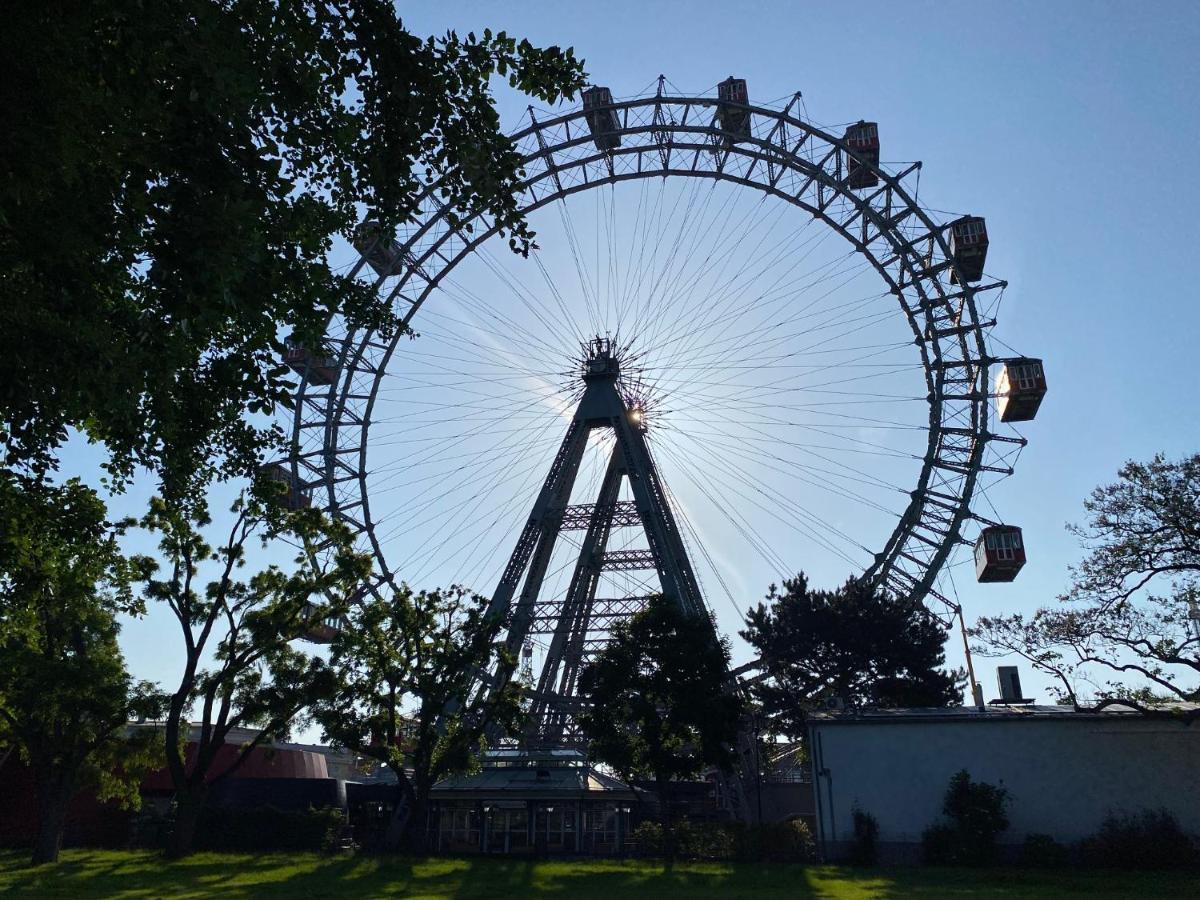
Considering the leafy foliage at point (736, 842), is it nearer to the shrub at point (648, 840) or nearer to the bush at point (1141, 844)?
the shrub at point (648, 840)

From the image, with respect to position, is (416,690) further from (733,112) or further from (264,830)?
(733,112)

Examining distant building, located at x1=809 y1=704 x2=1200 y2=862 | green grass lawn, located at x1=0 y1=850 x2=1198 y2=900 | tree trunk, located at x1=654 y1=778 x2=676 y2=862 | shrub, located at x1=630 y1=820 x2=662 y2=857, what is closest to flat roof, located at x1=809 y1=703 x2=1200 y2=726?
distant building, located at x1=809 y1=704 x2=1200 y2=862

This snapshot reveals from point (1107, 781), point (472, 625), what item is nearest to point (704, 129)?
point (472, 625)

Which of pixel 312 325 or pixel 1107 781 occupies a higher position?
pixel 312 325

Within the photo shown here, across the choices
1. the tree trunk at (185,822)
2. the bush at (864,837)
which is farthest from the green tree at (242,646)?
the bush at (864,837)

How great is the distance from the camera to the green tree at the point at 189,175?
9.02 meters

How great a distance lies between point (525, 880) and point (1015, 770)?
15.9 meters

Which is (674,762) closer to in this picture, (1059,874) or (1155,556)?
(1059,874)

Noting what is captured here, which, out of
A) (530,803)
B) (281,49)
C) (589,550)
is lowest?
(530,803)

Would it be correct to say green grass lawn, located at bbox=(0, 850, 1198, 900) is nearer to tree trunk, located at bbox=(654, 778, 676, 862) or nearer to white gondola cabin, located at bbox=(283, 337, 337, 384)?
tree trunk, located at bbox=(654, 778, 676, 862)

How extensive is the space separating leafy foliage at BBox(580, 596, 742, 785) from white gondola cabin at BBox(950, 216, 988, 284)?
2183 cm

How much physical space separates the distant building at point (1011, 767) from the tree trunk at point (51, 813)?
25.2 meters

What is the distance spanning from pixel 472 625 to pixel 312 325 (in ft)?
78.2

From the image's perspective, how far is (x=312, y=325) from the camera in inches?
472
